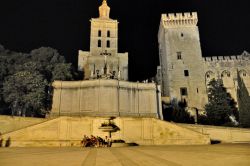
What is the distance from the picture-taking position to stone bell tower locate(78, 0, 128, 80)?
51.3 metres

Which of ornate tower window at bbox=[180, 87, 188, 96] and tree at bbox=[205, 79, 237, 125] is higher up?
ornate tower window at bbox=[180, 87, 188, 96]

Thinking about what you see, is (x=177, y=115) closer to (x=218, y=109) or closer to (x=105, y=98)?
(x=218, y=109)

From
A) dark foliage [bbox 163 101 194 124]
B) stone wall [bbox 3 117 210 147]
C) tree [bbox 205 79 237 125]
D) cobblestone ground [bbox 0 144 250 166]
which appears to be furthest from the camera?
tree [bbox 205 79 237 125]

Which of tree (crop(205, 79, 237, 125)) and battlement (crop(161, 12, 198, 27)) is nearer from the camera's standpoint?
tree (crop(205, 79, 237, 125))

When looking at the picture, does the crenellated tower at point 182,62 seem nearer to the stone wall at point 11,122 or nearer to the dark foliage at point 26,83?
the dark foliage at point 26,83

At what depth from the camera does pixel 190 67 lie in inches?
2154

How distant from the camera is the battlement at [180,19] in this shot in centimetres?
5794

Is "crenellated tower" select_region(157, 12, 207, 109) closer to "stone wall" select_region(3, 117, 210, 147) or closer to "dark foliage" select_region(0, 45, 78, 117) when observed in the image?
"dark foliage" select_region(0, 45, 78, 117)

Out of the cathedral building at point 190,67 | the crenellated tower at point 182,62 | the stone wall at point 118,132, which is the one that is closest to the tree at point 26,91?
the stone wall at point 118,132

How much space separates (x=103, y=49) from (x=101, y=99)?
33.7 meters

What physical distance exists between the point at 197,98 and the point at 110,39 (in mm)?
28559

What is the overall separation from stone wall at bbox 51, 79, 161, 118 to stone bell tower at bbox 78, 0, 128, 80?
75.0 ft

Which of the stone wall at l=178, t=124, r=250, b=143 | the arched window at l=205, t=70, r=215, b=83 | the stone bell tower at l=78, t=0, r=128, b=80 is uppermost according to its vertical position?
the stone bell tower at l=78, t=0, r=128, b=80

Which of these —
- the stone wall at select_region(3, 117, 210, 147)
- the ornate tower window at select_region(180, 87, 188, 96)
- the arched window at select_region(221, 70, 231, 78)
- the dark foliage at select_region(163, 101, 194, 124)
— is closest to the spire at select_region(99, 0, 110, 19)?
the ornate tower window at select_region(180, 87, 188, 96)
